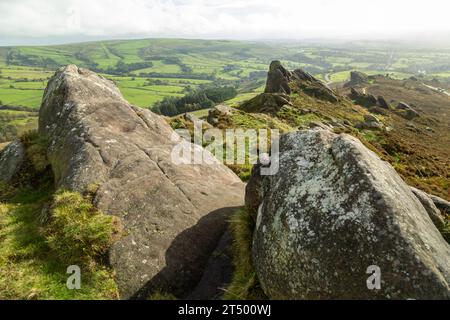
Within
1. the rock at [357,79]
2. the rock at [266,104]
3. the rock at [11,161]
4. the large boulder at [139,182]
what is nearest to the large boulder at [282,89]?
the rock at [266,104]

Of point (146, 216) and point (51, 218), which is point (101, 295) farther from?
point (51, 218)

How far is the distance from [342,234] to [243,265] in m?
3.72

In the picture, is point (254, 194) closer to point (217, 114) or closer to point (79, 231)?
point (79, 231)

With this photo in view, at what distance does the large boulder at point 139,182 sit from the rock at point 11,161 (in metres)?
1.57

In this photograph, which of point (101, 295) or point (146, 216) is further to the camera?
point (146, 216)

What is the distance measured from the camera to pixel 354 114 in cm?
7469

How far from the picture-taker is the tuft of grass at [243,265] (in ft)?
31.8

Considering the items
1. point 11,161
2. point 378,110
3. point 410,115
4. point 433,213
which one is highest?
point 433,213

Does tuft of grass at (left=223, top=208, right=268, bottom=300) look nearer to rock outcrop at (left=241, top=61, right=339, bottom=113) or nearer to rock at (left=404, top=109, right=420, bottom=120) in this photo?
rock outcrop at (left=241, top=61, right=339, bottom=113)

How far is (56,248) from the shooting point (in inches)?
451

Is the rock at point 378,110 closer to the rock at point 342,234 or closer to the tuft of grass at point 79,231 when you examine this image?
the rock at point 342,234

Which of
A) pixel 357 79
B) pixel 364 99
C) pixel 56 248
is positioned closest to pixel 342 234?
pixel 56 248

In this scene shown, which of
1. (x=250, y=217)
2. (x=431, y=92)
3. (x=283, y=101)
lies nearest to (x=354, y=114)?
(x=283, y=101)
